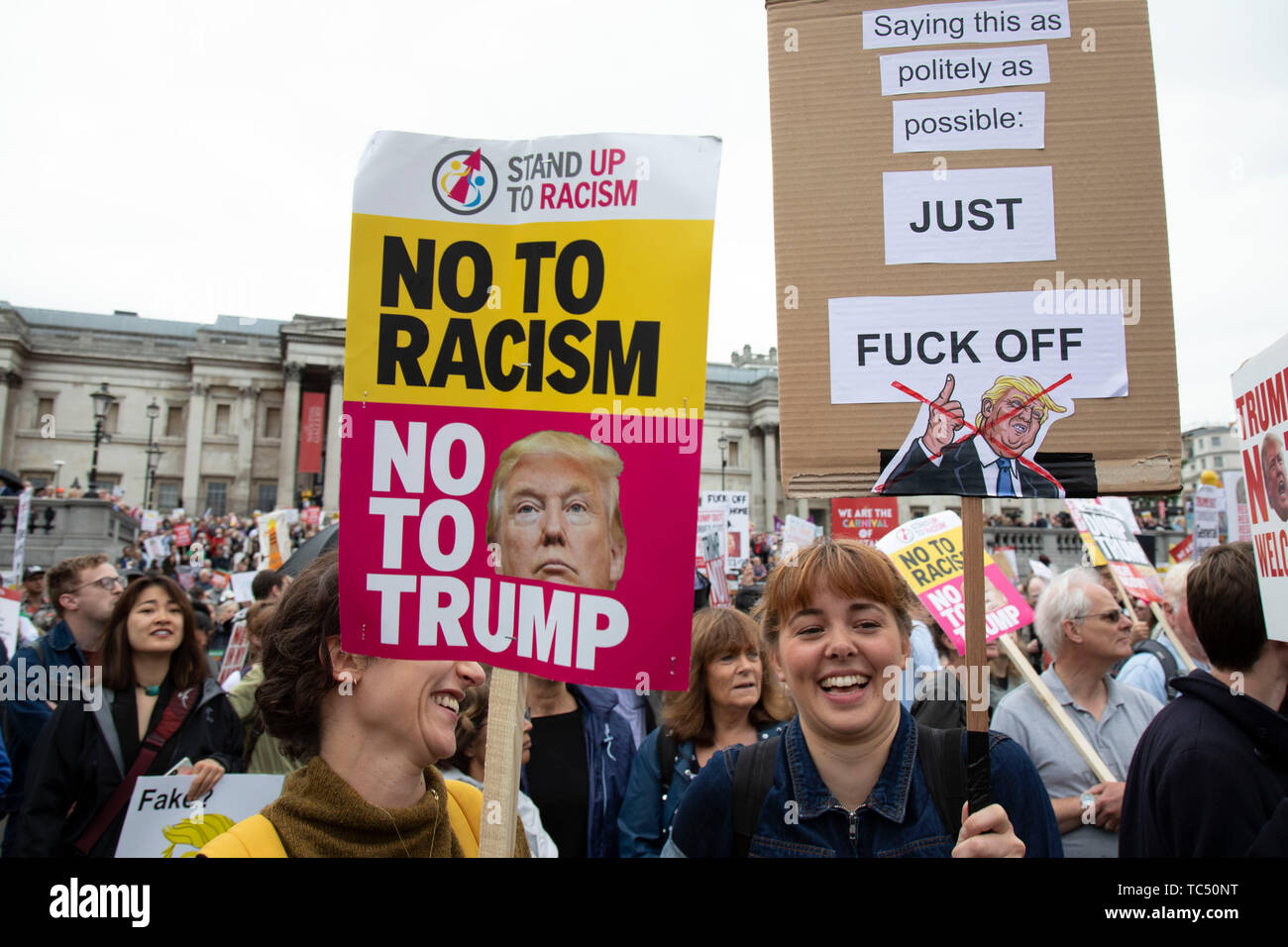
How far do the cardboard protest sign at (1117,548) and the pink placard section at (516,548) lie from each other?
4.82m

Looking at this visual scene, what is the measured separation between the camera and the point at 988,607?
4012 mm

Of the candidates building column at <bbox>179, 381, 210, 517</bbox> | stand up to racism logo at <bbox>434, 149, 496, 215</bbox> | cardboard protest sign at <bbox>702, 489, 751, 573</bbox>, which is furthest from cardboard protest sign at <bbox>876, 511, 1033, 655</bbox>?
building column at <bbox>179, 381, 210, 517</bbox>

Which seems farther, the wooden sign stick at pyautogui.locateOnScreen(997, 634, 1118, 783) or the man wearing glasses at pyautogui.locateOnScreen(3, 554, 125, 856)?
the man wearing glasses at pyautogui.locateOnScreen(3, 554, 125, 856)

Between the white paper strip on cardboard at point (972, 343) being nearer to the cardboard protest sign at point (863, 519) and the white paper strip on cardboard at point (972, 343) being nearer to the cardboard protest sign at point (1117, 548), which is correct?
the cardboard protest sign at point (1117, 548)

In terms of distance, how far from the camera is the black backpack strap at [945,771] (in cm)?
186

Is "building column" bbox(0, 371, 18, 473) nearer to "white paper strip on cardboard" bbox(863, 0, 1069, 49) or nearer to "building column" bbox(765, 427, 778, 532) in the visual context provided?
"building column" bbox(765, 427, 778, 532)

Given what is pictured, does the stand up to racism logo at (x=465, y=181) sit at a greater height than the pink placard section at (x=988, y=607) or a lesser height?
greater

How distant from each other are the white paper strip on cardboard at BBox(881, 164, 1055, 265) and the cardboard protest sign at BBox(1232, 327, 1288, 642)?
592 mm

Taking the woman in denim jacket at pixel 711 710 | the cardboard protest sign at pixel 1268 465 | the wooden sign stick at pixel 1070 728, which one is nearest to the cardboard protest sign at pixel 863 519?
the wooden sign stick at pixel 1070 728

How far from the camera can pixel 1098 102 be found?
2.20m

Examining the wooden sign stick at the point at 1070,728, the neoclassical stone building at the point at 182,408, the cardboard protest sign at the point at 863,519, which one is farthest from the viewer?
the neoclassical stone building at the point at 182,408

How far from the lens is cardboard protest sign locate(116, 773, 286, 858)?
2.84 metres

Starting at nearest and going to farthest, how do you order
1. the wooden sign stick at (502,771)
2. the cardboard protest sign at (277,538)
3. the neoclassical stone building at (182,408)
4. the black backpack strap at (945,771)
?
the wooden sign stick at (502,771) → the black backpack strap at (945,771) → the cardboard protest sign at (277,538) → the neoclassical stone building at (182,408)
